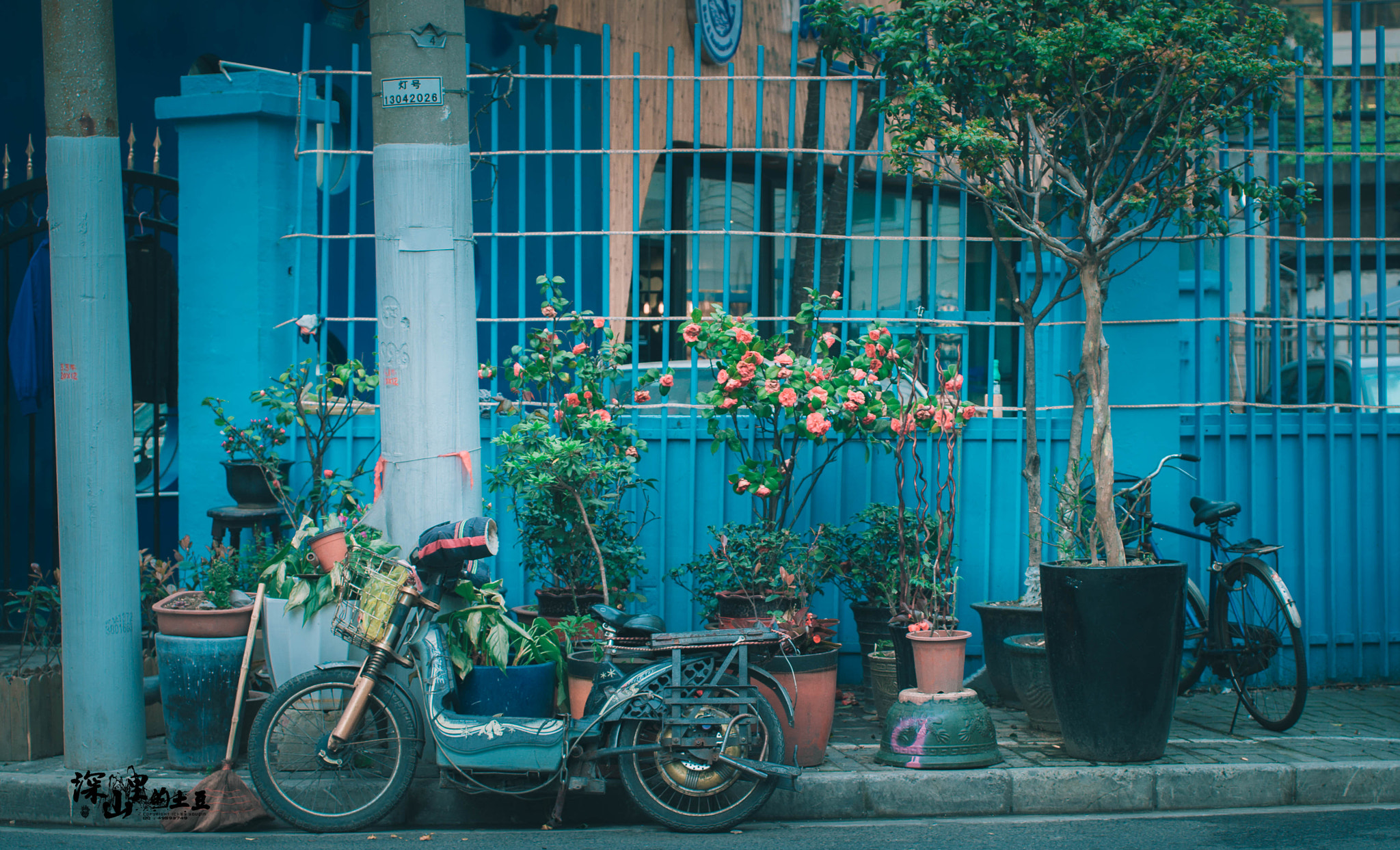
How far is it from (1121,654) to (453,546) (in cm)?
289

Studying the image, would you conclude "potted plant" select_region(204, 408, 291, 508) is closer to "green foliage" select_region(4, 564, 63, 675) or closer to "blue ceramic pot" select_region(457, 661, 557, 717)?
"green foliage" select_region(4, 564, 63, 675)

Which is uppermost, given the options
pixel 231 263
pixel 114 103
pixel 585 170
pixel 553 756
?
pixel 585 170

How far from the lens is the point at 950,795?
4934 millimetres

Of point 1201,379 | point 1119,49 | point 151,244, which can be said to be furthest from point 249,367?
point 1201,379

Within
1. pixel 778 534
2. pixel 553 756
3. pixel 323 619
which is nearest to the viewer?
pixel 553 756

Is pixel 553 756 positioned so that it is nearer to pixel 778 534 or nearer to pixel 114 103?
pixel 778 534

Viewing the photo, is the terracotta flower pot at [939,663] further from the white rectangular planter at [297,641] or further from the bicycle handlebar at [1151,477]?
the white rectangular planter at [297,641]

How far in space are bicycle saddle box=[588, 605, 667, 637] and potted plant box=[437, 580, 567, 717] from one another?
351mm

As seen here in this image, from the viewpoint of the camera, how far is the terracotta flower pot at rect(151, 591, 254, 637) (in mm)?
5121

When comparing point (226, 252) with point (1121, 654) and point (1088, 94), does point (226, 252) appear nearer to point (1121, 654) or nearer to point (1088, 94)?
point (1088, 94)

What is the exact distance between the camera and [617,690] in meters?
4.68

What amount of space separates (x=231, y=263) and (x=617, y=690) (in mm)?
3687

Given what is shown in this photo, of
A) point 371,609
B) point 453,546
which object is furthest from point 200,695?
point 453,546

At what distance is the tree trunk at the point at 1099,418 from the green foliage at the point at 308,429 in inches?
142
